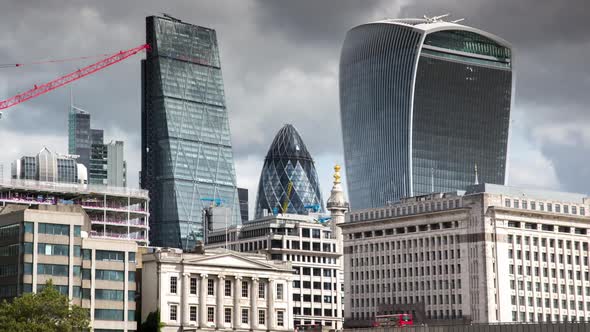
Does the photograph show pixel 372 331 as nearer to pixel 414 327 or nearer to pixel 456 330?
pixel 414 327

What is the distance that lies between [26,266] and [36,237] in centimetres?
517

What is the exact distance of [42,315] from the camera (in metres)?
180

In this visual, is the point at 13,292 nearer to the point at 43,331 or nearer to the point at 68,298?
the point at 68,298

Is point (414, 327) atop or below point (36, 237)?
below

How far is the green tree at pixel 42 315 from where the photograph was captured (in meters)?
177

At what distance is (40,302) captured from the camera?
180m

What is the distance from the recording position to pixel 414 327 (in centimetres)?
17925

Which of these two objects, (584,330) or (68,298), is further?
(68,298)

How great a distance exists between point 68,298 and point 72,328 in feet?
47.0

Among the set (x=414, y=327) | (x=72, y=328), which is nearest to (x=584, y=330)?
(x=414, y=327)

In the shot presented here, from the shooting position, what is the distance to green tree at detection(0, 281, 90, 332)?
177375 mm

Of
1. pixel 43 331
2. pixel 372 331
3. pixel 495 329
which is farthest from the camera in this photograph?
pixel 372 331

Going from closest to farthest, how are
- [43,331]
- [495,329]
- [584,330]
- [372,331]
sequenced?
1. [584,330]
2. [495,329]
3. [43,331]
4. [372,331]

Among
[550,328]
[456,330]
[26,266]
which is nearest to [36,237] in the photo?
[26,266]
